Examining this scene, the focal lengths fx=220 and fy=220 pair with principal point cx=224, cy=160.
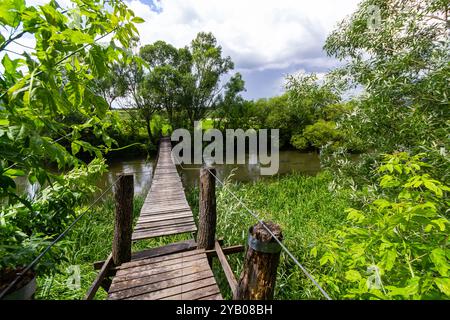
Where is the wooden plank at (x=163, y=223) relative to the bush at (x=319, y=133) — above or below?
below

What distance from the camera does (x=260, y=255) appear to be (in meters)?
1.39

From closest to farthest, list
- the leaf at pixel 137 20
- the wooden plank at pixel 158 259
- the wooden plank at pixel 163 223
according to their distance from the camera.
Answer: the leaf at pixel 137 20 → the wooden plank at pixel 158 259 → the wooden plank at pixel 163 223

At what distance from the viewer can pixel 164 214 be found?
386cm

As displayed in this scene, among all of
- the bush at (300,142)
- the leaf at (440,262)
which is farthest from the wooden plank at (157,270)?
the bush at (300,142)

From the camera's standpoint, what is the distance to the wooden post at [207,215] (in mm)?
2697

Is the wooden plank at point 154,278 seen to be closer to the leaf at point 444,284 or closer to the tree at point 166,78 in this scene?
the leaf at point 444,284

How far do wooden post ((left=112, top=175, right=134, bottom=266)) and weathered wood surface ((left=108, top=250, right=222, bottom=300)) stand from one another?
0.39 feet

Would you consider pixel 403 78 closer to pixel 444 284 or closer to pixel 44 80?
pixel 444 284

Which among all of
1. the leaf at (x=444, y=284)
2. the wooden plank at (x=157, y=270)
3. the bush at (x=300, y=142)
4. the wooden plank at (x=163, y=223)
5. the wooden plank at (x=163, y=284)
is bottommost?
the wooden plank at (x=163, y=284)

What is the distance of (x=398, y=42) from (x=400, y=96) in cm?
74

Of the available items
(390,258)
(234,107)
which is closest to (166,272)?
(390,258)

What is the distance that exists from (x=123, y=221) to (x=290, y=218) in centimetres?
364

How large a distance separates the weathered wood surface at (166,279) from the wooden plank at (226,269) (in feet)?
0.51

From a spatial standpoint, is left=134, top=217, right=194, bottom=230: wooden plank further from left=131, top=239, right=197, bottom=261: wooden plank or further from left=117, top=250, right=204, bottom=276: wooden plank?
left=117, top=250, right=204, bottom=276: wooden plank
